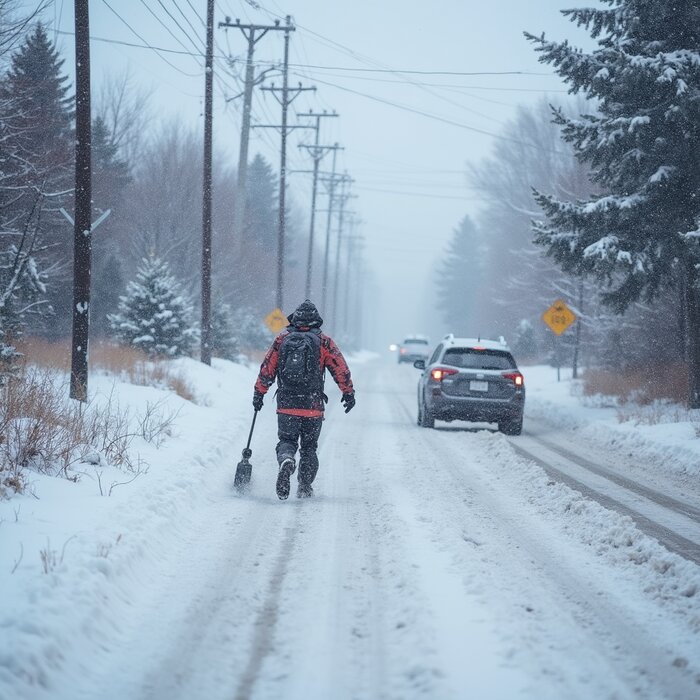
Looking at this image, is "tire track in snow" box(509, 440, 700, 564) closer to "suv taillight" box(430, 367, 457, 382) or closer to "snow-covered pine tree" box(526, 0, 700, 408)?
"suv taillight" box(430, 367, 457, 382)

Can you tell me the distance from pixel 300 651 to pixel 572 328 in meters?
31.3

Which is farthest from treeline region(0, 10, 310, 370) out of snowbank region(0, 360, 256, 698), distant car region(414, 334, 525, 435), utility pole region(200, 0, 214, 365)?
distant car region(414, 334, 525, 435)

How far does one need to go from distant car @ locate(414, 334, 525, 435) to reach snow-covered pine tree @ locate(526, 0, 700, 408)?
111 inches

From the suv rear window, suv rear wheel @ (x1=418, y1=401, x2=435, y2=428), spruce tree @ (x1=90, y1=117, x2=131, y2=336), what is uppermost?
spruce tree @ (x1=90, y1=117, x2=131, y2=336)

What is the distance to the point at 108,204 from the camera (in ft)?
108

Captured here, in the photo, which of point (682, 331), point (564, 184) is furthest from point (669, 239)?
point (564, 184)

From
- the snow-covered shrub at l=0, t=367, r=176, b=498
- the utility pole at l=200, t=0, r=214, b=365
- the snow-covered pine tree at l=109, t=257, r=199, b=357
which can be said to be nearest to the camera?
the snow-covered shrub at l=0, t=367, r=176, b=498

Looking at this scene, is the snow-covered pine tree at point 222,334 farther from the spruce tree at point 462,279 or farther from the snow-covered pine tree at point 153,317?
the spruce tree at point 462,279

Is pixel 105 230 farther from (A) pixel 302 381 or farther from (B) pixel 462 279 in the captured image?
(B) pixel 462 279

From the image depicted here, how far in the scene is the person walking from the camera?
28.2 feet

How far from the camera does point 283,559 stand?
239 inches

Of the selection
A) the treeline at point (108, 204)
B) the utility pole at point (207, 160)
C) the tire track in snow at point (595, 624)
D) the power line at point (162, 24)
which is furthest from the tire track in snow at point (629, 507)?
the power line at point (162, 24)

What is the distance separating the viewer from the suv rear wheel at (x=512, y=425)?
1551cm

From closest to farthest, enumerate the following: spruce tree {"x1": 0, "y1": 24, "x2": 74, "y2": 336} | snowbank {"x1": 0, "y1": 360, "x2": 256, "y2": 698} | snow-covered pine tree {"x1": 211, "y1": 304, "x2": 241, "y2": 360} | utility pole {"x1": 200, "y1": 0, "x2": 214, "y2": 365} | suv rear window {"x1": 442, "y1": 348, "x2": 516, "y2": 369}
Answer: snowbank {"x1": 0, "y1": 360, "x2": 256, "y2": 698}
suv rear window {"x1": 442, "y1": 348, "x2": 516, "y2": 369}
spruce tree {"x1": 0, "y1": 24, "x2": 74, "y2": 336}
utility pole {"x1": 200, "y1": 0, "x2": 214, "y2": 365}
snow-covered pine tree {"x1": 211, "y1": 304, "x2": 241, "y2": 360}
